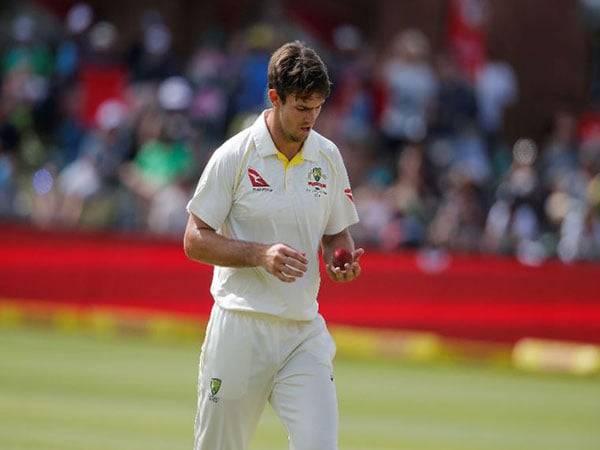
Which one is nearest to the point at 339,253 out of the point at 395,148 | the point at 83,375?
the point at 83,375

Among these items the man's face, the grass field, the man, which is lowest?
the grass field

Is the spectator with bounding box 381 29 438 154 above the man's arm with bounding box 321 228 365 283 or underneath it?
above

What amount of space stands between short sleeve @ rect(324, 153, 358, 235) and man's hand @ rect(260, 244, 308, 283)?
78 centimetres

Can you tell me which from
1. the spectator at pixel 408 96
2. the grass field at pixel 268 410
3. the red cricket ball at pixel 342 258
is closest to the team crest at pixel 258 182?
the red cricket ball at pixel 342 258

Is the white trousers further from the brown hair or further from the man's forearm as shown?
the brown hair

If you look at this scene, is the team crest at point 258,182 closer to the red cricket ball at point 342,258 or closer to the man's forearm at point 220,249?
the man's forearm at point 220,249

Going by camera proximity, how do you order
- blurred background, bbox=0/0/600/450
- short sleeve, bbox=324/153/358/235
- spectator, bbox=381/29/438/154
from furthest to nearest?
spectator, bbox=381/29/438/154
blurred background, bbox=0/0/600/450
short sleeve, bbox=324/153/358/235

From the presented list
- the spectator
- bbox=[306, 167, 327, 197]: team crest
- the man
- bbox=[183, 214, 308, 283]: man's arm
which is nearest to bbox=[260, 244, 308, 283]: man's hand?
bbox=[183, 214, 308, 283]: man's arm

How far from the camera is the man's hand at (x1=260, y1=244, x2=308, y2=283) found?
7.23 m

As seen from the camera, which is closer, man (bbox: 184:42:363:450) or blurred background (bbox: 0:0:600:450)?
man (bbox: 184:42:363:450)

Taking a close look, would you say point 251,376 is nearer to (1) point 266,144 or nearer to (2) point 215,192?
(2) point 215,192

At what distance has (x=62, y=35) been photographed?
2494cm

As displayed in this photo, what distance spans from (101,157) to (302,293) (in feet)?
45.6

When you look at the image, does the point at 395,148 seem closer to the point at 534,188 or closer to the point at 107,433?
the point at 534,188
